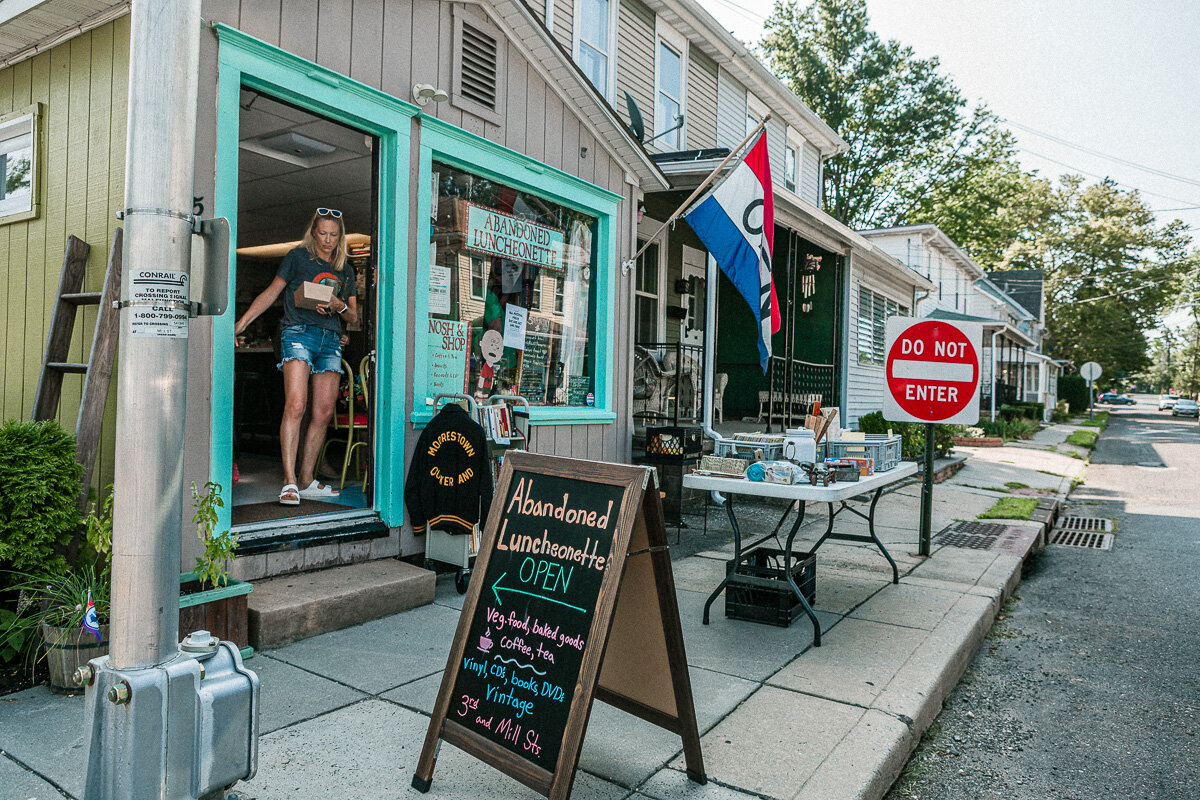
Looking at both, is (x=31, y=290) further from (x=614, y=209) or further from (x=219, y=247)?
(x=614, y=209)

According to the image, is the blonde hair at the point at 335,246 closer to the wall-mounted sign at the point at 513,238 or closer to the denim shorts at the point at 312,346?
the denim shorts at the point at 312,346

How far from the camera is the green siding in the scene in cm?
406

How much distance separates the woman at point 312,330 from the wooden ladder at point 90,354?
3.98ft

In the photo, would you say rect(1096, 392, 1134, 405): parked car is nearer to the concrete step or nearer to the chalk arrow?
the concrete step

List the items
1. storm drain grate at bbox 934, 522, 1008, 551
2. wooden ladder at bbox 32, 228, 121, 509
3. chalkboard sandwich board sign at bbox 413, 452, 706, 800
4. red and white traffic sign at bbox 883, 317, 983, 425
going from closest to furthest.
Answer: chalkboard sandwich board sign at bbox 413, 452, 706, 800 < wooden ladder at bbox 32, 228, 121, 509 < red and white traffic sign at bbox 883, 317, 983, 425 < storm drain grate at bbox 934, 522, 1008, 551

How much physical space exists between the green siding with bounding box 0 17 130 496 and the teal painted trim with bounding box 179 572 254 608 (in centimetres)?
80

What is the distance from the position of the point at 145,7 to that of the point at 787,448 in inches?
152

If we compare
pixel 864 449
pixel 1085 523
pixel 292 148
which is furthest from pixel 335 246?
pixel 1085 523

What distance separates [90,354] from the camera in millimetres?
3865

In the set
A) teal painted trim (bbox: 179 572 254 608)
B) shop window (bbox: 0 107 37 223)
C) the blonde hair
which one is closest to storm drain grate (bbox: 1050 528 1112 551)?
the blonde hair

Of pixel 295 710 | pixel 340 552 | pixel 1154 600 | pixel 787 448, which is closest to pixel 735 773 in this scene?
pixel 295 710

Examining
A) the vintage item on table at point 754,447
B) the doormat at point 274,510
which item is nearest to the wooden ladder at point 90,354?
the doormat at point 274,510

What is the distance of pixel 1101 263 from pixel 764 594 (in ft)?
164

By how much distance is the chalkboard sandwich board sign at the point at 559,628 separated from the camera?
2465mm
